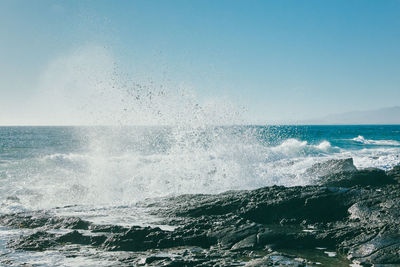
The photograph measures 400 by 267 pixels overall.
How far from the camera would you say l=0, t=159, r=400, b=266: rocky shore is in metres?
8.08

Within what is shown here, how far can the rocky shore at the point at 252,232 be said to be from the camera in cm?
808

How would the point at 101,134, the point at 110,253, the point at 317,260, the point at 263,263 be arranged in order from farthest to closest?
the point at 101,134
the point at 110,253
the point at 317,260
the point at 263,263

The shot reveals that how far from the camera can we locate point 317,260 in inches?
315

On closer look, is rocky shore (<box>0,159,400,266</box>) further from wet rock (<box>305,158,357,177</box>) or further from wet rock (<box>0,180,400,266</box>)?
wet rock (<box>305,158,357,177</box>)

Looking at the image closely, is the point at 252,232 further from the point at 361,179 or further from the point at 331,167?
the point at 331,167

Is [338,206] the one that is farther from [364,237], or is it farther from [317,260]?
[317,260]

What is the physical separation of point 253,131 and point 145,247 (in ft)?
48.4

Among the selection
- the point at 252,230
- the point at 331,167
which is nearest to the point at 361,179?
the point at 331,167

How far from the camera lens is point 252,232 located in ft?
30.6

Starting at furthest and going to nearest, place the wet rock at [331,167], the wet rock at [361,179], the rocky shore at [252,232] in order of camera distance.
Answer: the wet rock at [331,167], the wet rock at [361,179], the rocky shore at [252,232]

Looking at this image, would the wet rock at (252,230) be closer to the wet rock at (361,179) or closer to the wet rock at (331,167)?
the wet rock at (361,179)

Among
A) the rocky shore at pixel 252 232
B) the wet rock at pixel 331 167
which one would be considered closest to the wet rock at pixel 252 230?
the rocky shore at pixel 252 232

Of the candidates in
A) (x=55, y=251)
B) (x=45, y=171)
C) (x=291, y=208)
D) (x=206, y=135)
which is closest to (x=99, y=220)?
(x=55, y=251)

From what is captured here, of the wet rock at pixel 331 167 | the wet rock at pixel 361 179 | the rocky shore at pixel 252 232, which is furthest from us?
the wet rock at pixel 331 167
